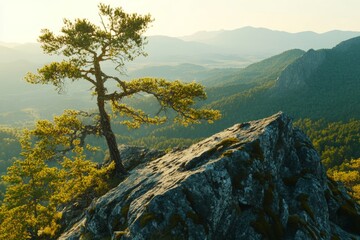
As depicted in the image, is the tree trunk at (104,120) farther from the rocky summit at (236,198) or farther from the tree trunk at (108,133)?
the rocky summit at (236,198)

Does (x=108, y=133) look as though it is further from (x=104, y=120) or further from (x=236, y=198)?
(x=236, y=198)

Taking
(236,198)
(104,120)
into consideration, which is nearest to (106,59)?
(104,120)

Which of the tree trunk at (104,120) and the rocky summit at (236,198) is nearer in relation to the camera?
the rocky summit at (236,198)

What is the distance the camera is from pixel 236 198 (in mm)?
21188

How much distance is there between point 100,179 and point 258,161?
1693cm

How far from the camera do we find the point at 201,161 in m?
24.1

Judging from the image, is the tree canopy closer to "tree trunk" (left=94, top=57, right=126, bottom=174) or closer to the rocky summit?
"tree trunk" (left=94, top=57, right=126, bottom=174)

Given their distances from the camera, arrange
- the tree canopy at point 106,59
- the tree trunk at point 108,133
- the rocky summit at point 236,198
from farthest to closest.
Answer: the tree trunk at point 108,133, the tree canopy at point 106,59, the rocky summit at point 236,198

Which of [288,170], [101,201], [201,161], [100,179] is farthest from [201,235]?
[100,179]

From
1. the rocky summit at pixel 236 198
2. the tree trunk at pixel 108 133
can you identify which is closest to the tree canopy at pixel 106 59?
the tree trunk at pixel 108 133

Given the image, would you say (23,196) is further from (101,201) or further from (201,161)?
(201,161)

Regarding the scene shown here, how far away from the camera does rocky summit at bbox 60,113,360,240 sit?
1956cm

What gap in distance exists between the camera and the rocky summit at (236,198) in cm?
1956

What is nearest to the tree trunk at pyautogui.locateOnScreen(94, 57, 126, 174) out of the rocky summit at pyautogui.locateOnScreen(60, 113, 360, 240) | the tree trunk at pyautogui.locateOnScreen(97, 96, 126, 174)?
the tree trunk at pyautogui.locateOnScreen(97, 96, 126, 174)
